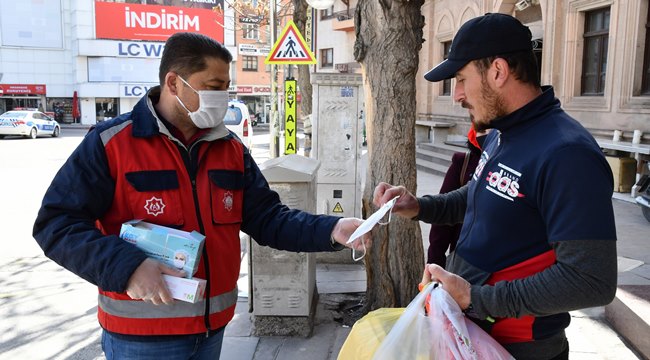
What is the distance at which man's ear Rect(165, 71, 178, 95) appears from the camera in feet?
7.41

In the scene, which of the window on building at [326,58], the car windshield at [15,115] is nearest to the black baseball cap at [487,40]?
the car windshield at [15,115]

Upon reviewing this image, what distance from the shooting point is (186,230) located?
84.0 inches

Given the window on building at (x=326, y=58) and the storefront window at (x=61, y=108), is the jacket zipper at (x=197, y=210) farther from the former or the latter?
the storefront window at (x=61, y=108)

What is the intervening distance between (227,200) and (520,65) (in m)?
1.24

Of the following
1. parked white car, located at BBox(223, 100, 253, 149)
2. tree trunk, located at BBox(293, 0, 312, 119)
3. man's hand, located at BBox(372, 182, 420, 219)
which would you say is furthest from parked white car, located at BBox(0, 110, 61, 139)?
man's hand, located at BBox(372, 182, 420, 219)

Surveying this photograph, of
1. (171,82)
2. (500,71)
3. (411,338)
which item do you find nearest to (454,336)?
(411,338)

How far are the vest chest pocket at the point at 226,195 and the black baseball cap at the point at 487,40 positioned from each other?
3.24 ft

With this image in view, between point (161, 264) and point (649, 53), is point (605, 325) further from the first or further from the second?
point (649, 53)

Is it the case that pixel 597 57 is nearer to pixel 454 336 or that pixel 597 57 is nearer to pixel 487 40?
pixel 487 40

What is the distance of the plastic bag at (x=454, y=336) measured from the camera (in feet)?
5.71

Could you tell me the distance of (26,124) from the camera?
26062mm

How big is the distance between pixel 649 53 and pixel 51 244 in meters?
11.3

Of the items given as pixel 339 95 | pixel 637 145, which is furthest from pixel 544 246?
pixel 637 145

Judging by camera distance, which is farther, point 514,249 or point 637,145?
point 637,145
